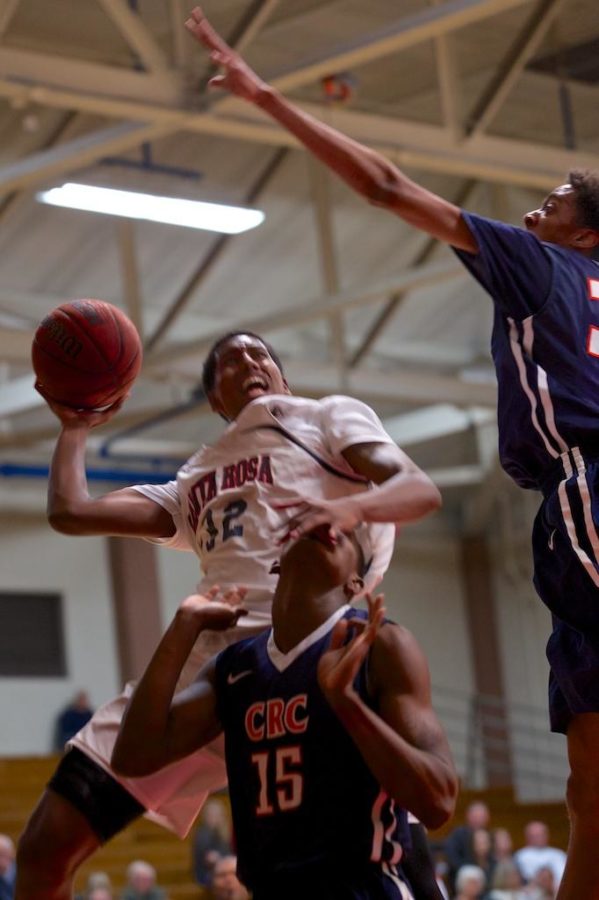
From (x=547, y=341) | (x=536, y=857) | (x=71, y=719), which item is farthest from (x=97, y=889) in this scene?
(x=547, y=341)

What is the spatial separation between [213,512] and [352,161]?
1.04 meters

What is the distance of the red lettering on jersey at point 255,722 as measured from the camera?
3.90m

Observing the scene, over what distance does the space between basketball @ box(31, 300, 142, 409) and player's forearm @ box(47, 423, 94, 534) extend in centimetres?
14

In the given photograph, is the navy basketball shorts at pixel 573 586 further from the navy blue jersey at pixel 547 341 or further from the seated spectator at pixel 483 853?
the seated spectator at pixel 483 853

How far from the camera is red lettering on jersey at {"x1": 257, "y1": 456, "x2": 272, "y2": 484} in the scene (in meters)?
4.45

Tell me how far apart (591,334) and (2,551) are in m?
16.1

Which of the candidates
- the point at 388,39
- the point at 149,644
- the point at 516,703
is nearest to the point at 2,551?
the point at 149,644

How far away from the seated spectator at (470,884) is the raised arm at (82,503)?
32.4 ft

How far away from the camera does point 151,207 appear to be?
492 inches

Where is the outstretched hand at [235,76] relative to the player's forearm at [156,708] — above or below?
above

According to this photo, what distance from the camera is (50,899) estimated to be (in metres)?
4.63

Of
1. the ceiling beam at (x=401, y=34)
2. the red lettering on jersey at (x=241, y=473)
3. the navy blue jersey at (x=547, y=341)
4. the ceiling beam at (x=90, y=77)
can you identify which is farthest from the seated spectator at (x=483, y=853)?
the navy blue jersey at (x=547, y=341)

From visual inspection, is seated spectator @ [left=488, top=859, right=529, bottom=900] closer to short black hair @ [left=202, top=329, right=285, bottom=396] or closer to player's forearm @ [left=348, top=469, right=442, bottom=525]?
short black hair @ [left=202, top=329, right=285, bottom=396]

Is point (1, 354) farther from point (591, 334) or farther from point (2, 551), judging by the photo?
point (591, 334)
